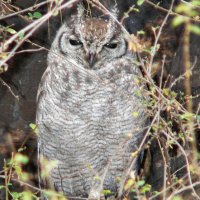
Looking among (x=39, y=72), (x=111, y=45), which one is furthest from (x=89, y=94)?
(x=39, y=72)

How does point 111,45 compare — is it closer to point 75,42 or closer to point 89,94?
point 75,42

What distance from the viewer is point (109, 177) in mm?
2789

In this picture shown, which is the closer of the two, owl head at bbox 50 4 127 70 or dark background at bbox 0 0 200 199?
owl head at bbox 50 4 127 70

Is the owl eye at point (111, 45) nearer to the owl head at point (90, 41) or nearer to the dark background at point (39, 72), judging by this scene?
the owl head at point (90, 41)

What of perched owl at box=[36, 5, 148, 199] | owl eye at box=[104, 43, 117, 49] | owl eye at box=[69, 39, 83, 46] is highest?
owl eye at box=[69, 39, 83, 46]

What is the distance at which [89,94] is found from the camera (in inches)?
96.7

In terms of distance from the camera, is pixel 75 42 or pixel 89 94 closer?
pixel 75 42

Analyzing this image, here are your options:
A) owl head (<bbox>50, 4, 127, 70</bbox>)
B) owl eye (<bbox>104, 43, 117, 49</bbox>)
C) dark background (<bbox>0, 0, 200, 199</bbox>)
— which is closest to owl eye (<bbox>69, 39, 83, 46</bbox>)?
owl head (<bbox>50, 4, 127, 70</bbox>)

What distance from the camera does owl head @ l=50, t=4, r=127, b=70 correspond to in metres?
2.24

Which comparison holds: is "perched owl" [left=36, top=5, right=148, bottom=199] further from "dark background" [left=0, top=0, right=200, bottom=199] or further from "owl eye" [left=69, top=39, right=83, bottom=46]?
Result: "dark background" [left=0, top=0, right=200, bottom=199]

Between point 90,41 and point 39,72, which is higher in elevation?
point 90,41

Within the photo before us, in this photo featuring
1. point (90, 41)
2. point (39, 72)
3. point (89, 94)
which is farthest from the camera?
point (39, 72)

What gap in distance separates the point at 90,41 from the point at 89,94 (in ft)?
1.20

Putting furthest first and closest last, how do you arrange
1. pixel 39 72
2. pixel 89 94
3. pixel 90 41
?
pixel 39 72, pixel 89 94, pixel 90 41
